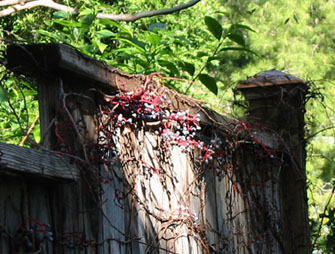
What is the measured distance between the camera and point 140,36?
5.67 m

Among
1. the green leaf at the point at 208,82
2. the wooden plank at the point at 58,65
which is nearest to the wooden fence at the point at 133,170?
the wooden plank at the point at 58,65

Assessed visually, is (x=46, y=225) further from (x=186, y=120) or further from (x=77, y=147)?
(x=186, y=120)

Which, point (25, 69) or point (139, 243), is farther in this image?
point (139, 243)

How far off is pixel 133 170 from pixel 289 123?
165 centimetres

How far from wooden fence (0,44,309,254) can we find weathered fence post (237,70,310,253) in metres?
0.01

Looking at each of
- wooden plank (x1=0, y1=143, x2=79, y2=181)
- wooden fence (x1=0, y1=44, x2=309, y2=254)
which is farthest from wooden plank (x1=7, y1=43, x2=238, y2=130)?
wooden plank (x1=0, y1=143, x2=79, y2=181)

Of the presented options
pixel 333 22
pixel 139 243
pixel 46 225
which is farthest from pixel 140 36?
pixel 333 22

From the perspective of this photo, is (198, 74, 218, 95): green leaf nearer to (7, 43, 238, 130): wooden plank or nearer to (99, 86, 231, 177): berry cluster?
(99, 86, 231, 177): berry cluster

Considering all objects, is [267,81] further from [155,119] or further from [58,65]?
[58,65]

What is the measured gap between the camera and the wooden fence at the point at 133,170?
6.03 ft

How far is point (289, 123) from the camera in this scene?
12.5 feet

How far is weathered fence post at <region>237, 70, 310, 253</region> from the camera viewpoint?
12.5 ft

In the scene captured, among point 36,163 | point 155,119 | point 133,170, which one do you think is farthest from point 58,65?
point 155,119

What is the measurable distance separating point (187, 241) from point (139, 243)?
38 centimetres
